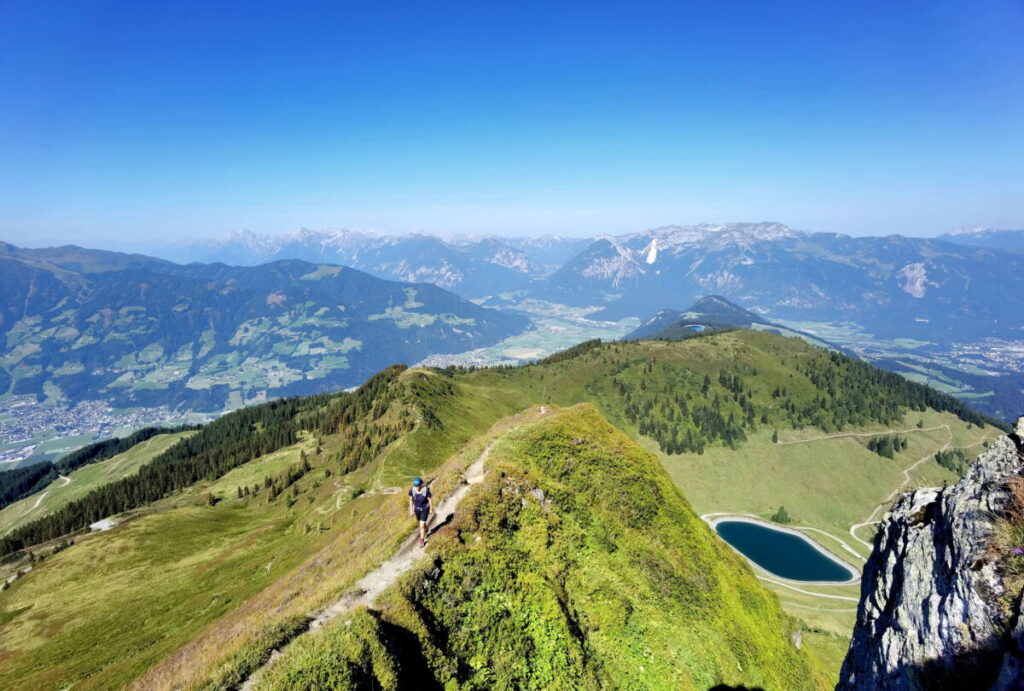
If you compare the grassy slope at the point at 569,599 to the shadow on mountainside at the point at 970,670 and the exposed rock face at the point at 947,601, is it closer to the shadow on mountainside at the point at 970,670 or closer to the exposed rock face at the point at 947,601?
the exposed rock face at the point at 947,601

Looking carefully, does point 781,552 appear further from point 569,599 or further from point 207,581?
point 207,581

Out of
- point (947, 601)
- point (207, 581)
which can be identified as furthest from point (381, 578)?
point (207, 581)

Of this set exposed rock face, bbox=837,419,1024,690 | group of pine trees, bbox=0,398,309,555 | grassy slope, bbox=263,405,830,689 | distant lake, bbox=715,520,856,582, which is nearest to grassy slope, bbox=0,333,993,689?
grassy slope, bbox=263,405,830,689

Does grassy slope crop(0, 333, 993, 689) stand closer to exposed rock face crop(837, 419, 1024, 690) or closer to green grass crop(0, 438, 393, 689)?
green grass crop(0, 438, 393, 689)

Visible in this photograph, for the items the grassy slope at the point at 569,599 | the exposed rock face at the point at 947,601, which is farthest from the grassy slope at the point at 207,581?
the exposed rock face at the point at 947,601

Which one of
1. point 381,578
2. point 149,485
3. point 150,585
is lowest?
point 149,485

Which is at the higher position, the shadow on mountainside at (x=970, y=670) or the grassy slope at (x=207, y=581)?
the shadow on mountainside at (x=970, y=670)
